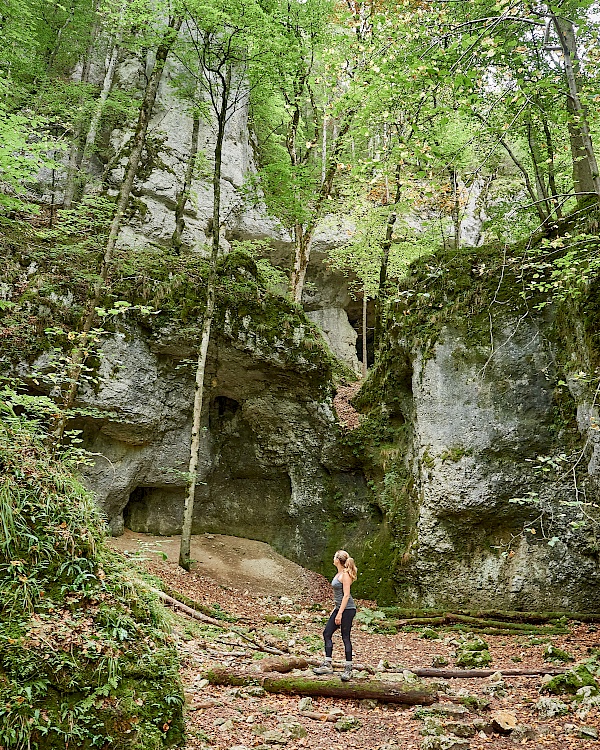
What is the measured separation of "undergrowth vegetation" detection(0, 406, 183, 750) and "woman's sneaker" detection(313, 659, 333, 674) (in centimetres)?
251

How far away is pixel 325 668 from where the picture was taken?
233 inches

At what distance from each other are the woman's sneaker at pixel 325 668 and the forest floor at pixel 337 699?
47cm

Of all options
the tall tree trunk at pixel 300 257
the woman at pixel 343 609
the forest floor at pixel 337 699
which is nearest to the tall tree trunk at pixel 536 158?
the tall tree trunk at pixel 300 257

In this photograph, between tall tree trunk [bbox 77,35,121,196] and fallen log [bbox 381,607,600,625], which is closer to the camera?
fallen log [bbox 381,607,600,625]

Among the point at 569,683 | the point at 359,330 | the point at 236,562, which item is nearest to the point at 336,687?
the point at 569,683

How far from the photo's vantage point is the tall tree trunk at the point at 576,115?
5.75 meters

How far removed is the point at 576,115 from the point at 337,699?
7.64 meters

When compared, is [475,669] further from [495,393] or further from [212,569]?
[212,569]

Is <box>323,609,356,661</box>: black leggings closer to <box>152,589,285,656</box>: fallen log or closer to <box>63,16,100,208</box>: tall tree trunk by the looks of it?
<box>152,589,285,656</box>: fallen log

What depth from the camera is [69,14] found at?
1628 cm

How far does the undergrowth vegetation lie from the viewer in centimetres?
311

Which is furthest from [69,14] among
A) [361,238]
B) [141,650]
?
[141,650]

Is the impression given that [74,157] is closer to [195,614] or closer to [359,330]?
[195,614]

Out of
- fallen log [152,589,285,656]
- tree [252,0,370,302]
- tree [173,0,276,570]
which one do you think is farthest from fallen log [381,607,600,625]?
tree [252,0,370,302]
